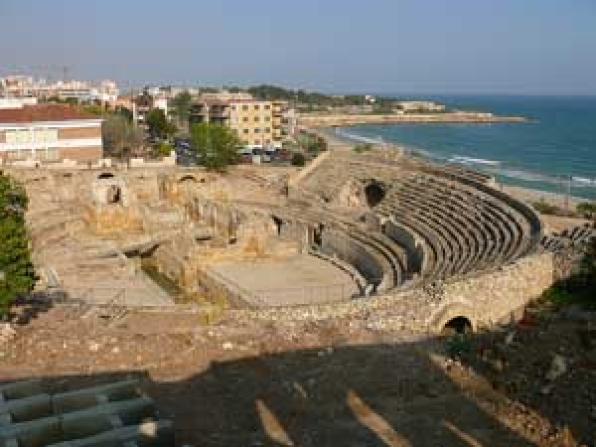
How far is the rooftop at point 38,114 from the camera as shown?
57.3 meters

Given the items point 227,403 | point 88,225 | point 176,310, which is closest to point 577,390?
point 227,403

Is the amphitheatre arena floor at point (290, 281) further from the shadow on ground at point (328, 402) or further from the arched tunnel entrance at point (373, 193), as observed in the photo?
the shadow on ground at point (328, 402)

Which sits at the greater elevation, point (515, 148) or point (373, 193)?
point (373, 193)

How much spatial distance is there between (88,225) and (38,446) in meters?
31.6

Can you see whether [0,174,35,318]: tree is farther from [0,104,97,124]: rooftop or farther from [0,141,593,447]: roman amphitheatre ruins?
[0,104,97,124]: rooftop

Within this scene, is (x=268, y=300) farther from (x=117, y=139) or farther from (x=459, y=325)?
(x=117, y=139)

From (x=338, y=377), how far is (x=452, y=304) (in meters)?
8.69

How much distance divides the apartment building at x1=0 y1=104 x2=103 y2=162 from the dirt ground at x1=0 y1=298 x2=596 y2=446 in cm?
3873

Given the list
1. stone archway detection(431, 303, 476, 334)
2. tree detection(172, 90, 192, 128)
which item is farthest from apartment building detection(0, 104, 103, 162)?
tree detection(172, 90, 192, 128)

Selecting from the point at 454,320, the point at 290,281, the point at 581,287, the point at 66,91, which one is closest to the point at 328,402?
the point at 454,320

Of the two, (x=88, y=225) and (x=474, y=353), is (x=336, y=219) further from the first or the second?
(x=474, y=353)

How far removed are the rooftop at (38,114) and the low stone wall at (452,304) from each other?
39.0m

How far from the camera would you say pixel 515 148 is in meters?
119

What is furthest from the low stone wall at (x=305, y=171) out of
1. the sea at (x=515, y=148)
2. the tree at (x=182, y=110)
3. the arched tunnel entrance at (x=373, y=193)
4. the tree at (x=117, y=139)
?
the tree at (x=182, y=110)
